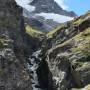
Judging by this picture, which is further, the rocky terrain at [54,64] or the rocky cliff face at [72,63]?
the rocky terrain at [54,64]

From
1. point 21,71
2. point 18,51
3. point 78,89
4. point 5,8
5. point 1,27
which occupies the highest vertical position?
point 5,8

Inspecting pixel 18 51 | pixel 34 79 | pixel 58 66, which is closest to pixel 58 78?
pixel 58 66

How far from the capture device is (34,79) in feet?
581

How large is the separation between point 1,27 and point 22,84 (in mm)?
35255

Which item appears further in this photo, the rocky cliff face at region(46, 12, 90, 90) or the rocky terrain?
the rocky terrain

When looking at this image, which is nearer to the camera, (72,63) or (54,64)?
(72,63)

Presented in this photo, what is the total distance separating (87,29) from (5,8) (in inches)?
1528

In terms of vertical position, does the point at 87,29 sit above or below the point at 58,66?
above

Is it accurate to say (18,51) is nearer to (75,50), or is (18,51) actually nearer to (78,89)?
(75,50)

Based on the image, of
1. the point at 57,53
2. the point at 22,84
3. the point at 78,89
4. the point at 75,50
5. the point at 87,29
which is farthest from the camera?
the point at 87,29

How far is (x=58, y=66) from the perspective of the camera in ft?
470

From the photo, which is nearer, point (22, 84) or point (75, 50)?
point (22, 84)

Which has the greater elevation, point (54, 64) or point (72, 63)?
point (54, 64)

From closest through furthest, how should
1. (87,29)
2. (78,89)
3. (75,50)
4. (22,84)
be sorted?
(78,89) → (22,84) → (75,50) → (87,29)
